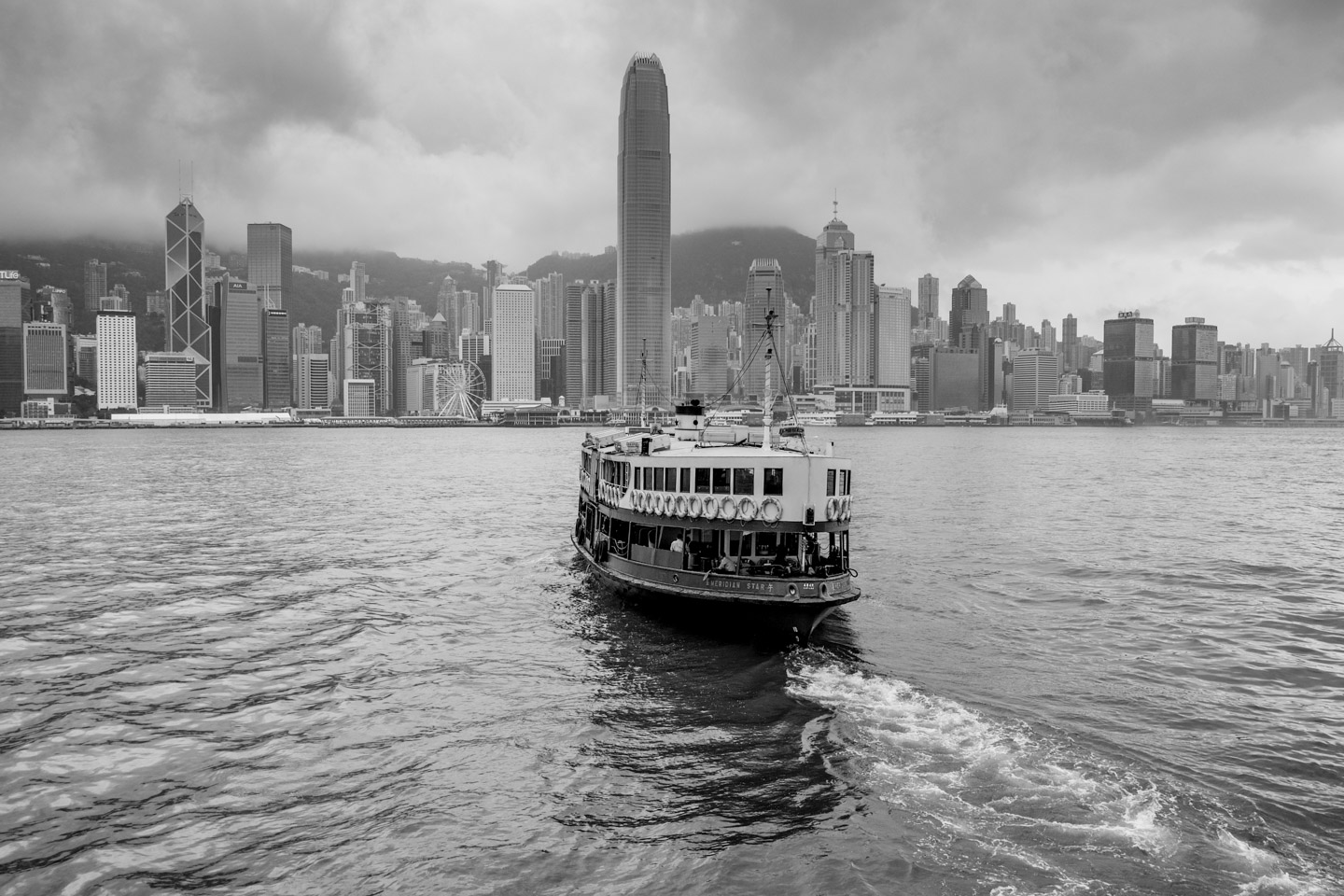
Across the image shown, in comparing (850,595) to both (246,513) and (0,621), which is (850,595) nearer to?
(0,621)

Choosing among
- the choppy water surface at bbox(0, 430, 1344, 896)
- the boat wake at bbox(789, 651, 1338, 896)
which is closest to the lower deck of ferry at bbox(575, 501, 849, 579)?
the choppy water surface at bbox(0, 430, 1344, 896)

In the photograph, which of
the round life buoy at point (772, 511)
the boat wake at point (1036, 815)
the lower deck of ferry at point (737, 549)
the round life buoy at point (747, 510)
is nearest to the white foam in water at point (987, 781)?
the boat wake at point (1036, 815)

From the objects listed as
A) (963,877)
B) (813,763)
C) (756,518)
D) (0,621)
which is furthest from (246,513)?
(963,877)

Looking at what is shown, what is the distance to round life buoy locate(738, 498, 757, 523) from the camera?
26.3 metres

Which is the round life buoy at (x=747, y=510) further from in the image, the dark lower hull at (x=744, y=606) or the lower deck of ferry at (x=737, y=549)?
the dark lower hull at (x=744, y=606)

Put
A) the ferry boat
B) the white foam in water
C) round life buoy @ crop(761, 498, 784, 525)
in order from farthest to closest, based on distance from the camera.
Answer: round life buoy @ crop(761, 498, 784, 525) < the ferry boat < the white foam in water

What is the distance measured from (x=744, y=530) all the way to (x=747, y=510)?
2.11 ft

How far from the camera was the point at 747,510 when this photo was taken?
26.4m

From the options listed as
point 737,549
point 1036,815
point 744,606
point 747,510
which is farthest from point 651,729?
point 737,549

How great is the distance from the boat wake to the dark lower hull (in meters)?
4.21

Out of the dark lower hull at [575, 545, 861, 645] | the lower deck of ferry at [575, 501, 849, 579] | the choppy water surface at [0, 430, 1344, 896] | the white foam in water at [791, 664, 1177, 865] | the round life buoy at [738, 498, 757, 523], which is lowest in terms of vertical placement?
the choppy water surface at [0, 430, 1344, 896]

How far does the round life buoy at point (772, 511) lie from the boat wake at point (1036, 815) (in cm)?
628

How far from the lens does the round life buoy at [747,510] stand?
26264 millimetres

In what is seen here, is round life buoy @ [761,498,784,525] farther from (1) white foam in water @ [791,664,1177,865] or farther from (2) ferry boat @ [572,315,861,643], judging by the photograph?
(1) white foam in water @ [791,664,1177,865]
